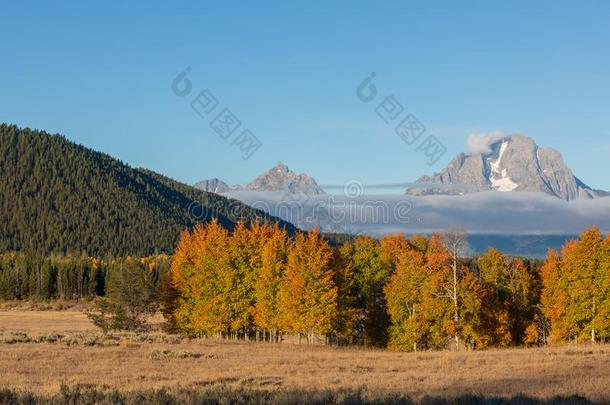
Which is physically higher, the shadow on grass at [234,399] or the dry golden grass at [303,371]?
the shadow on grass at [234,399]

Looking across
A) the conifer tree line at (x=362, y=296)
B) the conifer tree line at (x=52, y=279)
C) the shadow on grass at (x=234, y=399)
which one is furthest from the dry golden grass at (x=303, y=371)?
the conifer tree line at (x=52, y=279)

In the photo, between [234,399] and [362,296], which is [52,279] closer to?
[362,296]

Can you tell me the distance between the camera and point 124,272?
8081cm

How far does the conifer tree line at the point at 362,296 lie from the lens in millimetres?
61594

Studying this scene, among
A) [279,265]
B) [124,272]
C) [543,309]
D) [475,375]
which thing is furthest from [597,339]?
[124,272]

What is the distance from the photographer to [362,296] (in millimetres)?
75562

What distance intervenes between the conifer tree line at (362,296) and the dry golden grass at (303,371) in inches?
644

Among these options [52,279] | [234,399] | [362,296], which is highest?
[52,279]

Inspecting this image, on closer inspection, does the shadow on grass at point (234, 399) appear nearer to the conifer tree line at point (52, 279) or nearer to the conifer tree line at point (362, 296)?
the conifer tree line at point (362, 296)

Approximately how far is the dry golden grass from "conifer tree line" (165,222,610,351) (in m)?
16.3

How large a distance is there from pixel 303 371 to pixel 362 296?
42951mm

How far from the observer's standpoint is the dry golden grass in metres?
25.4

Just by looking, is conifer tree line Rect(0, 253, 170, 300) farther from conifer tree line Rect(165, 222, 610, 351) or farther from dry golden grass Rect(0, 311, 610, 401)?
dry golden grass Rect(0, 311, 610, 401)

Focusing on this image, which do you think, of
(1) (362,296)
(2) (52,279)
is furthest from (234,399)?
(2) (52,279)
